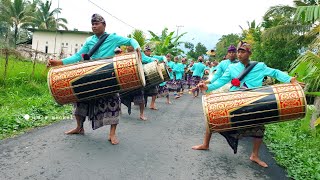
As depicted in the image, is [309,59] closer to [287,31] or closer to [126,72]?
[126,72]

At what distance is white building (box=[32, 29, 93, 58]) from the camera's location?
29766mm

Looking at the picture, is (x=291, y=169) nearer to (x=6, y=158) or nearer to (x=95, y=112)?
(x=95, y=112)

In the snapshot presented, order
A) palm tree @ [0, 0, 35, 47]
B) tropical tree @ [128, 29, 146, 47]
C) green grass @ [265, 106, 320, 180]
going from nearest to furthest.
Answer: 1. green grass @ [265, 106, 320, 180]
2. tropical tree @ [128, 29, 146, 47]
3. palm tree @ [0, 0, 35, 47]

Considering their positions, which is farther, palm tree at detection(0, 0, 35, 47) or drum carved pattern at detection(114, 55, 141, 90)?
palm tree at detection(0, 0, 35, 47)

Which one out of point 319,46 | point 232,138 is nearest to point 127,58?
point 232,138

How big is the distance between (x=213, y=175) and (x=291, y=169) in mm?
A: 1150

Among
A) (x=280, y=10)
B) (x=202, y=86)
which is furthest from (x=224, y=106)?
(x=280, y=10)

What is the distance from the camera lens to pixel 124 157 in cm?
415

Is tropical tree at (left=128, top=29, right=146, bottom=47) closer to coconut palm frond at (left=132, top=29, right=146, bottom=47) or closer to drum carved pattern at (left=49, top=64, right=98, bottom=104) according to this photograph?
coconut palm frond at (left=132, top=29, right=146, bottom=47)

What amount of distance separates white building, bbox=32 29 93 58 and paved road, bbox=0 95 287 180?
25.0 metres

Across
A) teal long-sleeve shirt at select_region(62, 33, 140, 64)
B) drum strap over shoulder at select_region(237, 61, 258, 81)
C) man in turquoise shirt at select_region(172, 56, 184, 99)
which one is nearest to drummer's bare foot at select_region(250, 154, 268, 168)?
drum strap over shoulder at select_region(237, 61, 258, 81)

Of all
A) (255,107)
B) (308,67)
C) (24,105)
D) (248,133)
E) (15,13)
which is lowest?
(24,105)

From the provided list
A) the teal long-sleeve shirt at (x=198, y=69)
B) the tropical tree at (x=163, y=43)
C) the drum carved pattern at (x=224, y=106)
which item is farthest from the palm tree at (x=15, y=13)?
the drum carved pattern at (x=224, y=106)

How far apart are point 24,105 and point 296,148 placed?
5561mm
